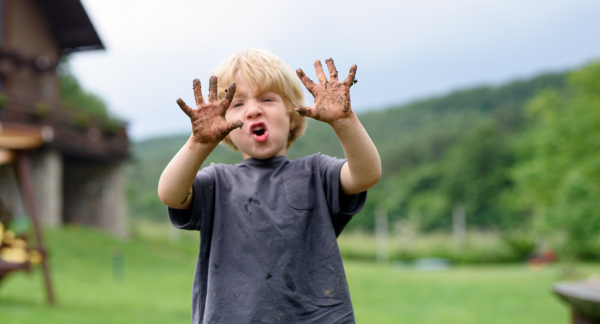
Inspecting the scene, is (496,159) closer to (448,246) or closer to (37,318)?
(448,246)

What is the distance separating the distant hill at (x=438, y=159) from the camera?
44.8m

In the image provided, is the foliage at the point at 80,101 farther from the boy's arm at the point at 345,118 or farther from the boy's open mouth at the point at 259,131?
the boy's arm at the point at 345,118

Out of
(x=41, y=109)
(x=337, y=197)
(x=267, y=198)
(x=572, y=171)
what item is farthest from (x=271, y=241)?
(x=572, y=171)

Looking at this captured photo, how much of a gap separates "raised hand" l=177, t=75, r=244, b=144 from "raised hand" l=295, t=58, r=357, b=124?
0.20m

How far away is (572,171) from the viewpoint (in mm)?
15289

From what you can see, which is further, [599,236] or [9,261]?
[599,236]

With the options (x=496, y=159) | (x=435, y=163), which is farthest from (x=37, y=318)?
(x=435, y=163)

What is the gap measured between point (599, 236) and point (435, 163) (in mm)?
42735

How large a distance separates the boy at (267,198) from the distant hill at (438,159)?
1170 inches

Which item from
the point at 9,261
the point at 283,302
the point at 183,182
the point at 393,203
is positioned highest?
the point at 183,182

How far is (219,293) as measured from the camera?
1.60 m

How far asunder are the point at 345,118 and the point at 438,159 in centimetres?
5659

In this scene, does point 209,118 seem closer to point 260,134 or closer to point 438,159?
point 260,134

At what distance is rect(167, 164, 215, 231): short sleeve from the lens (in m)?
1.69
